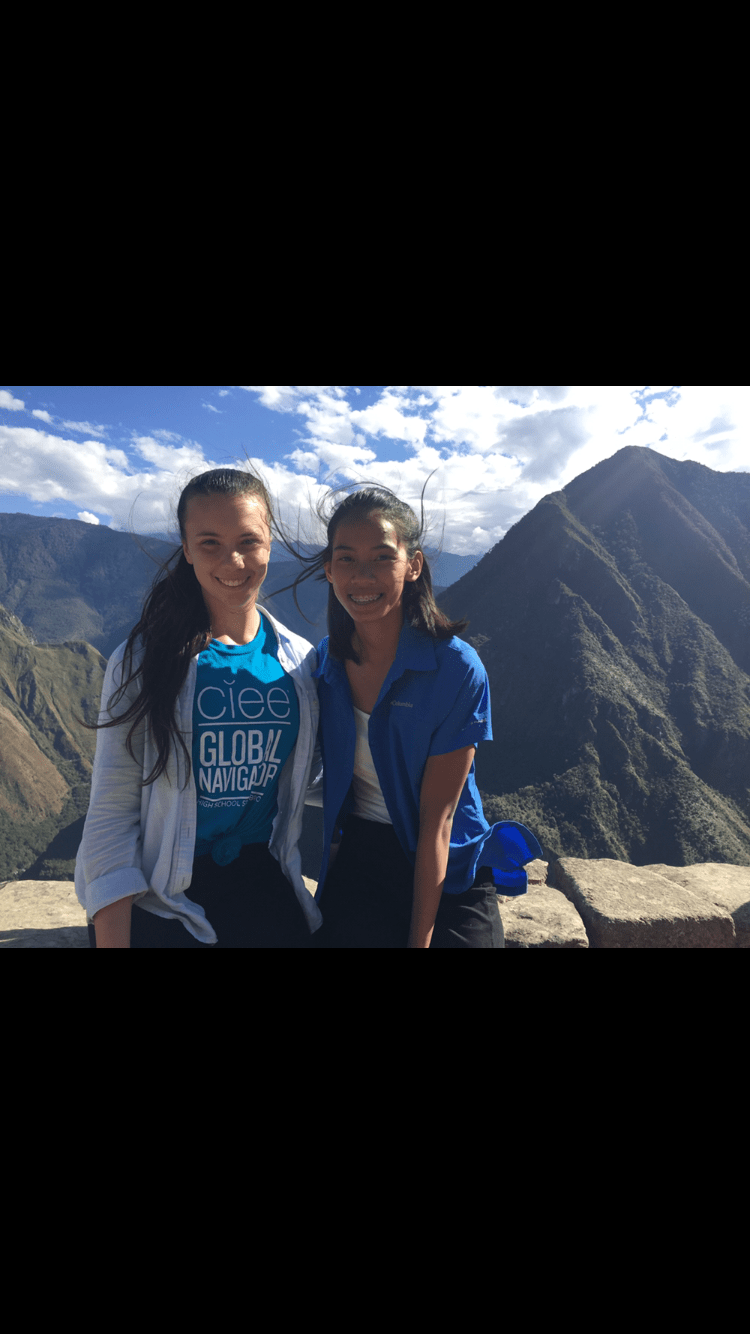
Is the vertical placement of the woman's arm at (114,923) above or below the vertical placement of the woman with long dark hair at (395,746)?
below

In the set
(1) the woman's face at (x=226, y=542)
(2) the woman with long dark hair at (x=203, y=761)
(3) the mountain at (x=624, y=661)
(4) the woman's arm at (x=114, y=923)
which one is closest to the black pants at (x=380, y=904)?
(2) the woman with long dark hair at (x=203, y=761)

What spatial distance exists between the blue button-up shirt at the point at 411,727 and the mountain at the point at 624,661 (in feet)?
137

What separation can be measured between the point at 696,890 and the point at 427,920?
117 inches

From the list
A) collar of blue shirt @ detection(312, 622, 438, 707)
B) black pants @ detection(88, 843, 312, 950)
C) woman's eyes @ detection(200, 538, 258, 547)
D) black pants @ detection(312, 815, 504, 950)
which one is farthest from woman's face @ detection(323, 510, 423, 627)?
black pants @ detection(88, 843, 312, 950)

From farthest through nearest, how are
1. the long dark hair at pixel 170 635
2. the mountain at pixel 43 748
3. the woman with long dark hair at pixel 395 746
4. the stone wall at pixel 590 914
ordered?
the mountain at pixel 43 748 < the stone wall at pixel 590 914 < the woman with long dark hair at pixel 395 746 < the long dark hair at pixel 170 635

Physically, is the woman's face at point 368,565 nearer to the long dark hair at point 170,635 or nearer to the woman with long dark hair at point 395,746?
the woman with long dark hair at point 395,746

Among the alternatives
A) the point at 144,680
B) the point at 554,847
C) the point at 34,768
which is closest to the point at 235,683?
the point at 144,680

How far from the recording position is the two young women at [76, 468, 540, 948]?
2371mm

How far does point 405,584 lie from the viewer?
271 centimetres

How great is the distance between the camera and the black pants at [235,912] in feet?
7.91

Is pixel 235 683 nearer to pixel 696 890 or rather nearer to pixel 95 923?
pixel 95 923

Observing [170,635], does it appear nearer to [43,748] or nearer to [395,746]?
[395,746]

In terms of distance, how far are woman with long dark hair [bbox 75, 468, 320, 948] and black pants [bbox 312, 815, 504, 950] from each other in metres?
0.14

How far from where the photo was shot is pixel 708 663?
258ft
